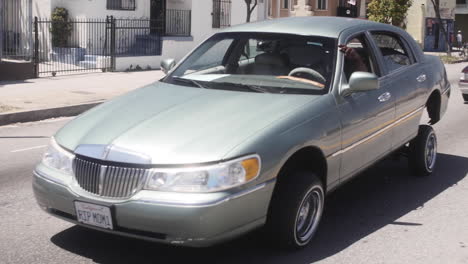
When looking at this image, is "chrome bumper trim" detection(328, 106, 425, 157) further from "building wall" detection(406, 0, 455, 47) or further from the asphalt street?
"building wall" detection(406, 0, 455, 47)

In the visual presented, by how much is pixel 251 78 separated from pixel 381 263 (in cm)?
191

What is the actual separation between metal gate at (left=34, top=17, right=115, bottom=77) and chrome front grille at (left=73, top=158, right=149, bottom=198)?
16.2 meters

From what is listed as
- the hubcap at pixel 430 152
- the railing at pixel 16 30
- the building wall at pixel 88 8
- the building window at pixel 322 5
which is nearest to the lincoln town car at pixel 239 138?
the hubcap at pixel 430 152

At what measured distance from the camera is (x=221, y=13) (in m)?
28.1

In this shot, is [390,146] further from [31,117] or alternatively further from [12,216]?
[31,117]

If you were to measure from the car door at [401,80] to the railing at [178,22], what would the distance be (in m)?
19.6

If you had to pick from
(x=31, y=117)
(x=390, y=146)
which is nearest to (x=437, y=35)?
(x=31, y=117)

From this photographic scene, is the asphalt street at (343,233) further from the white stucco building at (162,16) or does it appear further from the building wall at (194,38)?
the building wall at (194,38)

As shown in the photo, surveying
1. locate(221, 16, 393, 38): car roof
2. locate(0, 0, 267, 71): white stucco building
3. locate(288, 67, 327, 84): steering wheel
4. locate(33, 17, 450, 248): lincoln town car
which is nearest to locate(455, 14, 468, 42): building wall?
locate(0, 0, 267, 71): white stucco building

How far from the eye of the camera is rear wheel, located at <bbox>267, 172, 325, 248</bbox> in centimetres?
496

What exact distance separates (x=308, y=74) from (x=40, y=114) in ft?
27.2

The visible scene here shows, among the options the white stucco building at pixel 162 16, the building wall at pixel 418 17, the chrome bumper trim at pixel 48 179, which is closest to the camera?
the chrome bumper trim at pixel 48 179

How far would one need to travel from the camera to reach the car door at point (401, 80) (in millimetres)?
6770

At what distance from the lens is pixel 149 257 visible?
5105 millimetres
